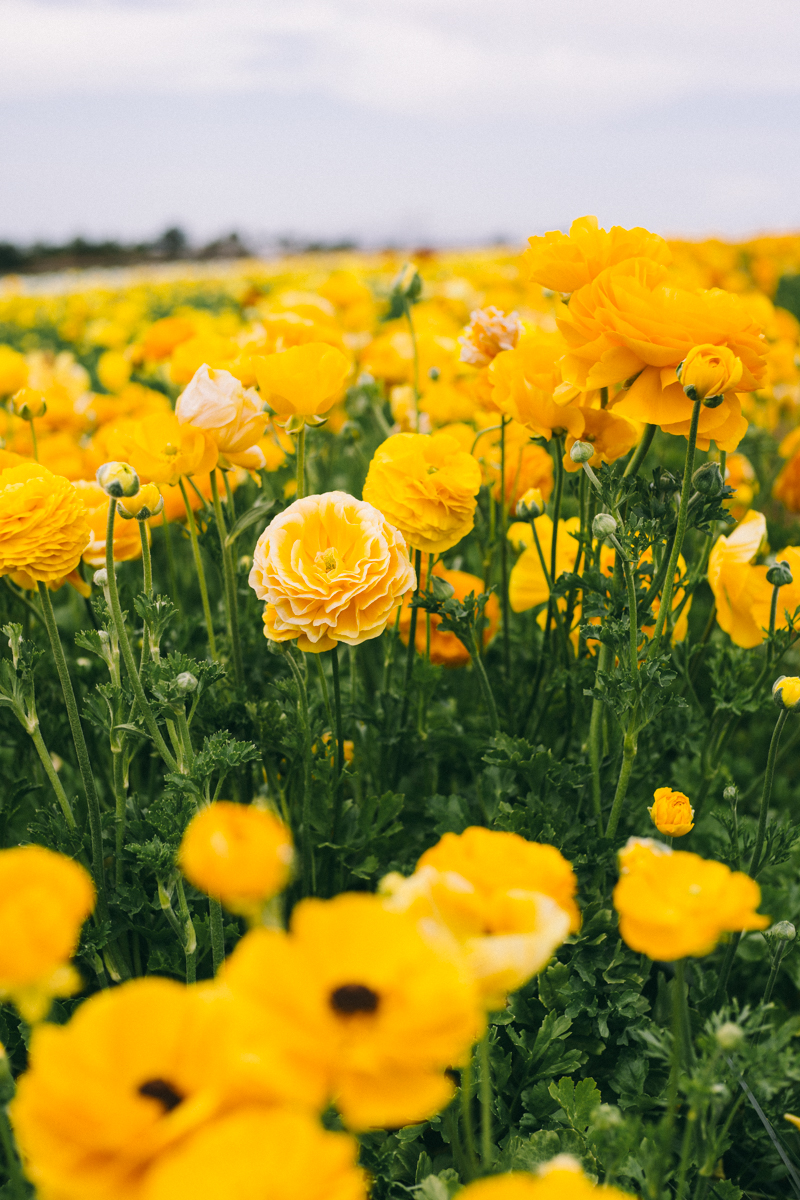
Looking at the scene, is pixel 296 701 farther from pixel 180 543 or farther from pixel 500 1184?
pixel 180 543

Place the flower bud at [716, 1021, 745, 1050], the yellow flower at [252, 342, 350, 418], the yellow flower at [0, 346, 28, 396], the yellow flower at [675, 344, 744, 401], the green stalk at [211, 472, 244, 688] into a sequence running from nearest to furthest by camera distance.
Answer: the flower bud at [716, 1021, 745, 1050] < the yellow flower at [675, 344, 744, 401] < the yellow flower at [252, 342, 350, 418] < the green stalk at [211, 472, 244, 688] < the yellow flower at [0, 346, 28, 396]

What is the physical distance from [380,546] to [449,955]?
772 millimetres

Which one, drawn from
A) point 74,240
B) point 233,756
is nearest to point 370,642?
point 233,756

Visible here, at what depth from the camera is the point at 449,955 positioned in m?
0.57

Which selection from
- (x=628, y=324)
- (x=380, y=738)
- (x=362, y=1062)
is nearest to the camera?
(x=362, y=1062)

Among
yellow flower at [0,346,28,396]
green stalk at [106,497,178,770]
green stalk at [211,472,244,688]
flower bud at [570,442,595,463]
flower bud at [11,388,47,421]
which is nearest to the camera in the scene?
green stalk at [106,497,178,770]

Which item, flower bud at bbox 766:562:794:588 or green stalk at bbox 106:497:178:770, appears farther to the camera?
flower bud at bbox 766:562:794:588

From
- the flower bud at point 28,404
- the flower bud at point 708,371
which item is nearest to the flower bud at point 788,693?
the flower bud at point 708,371

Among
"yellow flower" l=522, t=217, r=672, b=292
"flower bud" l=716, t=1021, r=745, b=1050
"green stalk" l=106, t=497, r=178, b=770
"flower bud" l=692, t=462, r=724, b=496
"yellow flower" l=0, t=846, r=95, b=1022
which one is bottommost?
"flower bud" l=716, t=1021, r=745, b=1050

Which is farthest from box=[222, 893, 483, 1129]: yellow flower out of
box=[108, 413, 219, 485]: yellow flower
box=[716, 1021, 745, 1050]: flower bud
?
box=[108, 413, 219, 485]: yellow flower

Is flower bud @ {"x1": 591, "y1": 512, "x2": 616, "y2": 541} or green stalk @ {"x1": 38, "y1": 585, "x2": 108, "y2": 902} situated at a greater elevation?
flower bud @ {"x1": 591, "y1": 512, "x2": 616, "y2": 541}

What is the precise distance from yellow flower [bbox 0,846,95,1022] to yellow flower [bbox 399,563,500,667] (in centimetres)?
129

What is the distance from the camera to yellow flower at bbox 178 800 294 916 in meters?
0.56

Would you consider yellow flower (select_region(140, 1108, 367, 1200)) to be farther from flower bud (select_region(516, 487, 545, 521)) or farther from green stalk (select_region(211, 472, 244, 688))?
flower bud (select_region(516, 487, 545, 521))
